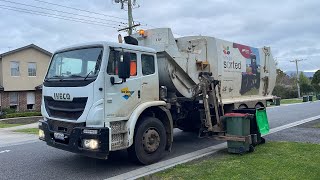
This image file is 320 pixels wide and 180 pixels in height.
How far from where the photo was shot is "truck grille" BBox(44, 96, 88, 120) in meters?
6.75

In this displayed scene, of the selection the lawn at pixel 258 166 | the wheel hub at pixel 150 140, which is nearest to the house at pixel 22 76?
the wheel hub at pixel 150 140

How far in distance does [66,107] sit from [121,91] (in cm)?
116

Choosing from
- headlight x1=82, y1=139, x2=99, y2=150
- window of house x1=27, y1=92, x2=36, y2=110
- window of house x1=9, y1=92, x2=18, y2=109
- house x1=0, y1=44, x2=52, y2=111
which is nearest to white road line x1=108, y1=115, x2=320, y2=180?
headlight x1=82, y1=139, x2=99, y2=150

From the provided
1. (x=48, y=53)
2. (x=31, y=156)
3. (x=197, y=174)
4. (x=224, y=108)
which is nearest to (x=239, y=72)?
(x=224, y=108)

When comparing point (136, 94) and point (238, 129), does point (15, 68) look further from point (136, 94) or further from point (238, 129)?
point (238, 129)

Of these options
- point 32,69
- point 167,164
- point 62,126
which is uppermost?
point 32,69

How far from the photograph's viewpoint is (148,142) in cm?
761

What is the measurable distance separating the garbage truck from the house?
2433cm

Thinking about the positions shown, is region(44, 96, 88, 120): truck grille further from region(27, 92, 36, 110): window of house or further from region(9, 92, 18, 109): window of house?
region(27, 92, 36, 110): window of house

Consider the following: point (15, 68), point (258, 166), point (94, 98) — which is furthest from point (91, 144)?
point (15, 68)

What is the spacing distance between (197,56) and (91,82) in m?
3.95

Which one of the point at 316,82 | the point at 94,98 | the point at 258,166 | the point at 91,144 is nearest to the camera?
the point at 91,144

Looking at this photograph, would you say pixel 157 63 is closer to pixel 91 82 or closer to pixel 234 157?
pixel 91 82

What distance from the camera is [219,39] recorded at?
10.3 meters
